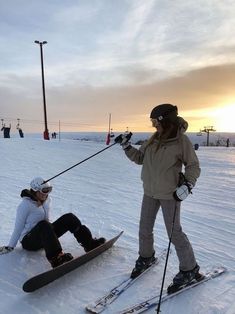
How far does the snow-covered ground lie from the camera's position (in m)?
3.86

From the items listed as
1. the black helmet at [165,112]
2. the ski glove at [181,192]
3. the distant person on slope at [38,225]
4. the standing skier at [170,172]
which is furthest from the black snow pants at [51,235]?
the black helmet at [165,112]

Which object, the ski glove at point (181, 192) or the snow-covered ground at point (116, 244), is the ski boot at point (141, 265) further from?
the ski glove at point (181, 192)

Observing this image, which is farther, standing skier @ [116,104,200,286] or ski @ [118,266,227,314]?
standing skier @ [116,104,200,286]

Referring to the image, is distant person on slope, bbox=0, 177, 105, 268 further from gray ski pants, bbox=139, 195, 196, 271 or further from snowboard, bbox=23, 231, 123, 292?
gray ski pants, bbox=139, 195, 196, 271

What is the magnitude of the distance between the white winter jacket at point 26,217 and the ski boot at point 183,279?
1669 millimetres

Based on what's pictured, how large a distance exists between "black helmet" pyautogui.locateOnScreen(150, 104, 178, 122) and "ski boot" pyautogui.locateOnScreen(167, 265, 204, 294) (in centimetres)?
160

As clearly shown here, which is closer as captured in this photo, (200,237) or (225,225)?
(200,237)

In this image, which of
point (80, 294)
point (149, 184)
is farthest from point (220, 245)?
point (80, 294)

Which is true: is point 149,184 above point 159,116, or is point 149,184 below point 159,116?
below

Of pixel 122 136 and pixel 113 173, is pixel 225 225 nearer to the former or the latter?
pixel 122 136

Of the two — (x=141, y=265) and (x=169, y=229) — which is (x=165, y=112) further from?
(x=141, y=265)

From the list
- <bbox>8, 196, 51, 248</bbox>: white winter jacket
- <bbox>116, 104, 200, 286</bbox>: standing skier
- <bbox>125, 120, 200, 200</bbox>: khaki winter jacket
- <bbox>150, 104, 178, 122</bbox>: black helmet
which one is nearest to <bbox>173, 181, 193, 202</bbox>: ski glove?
<bbox>116, 104, 200, 286</bbox>: standing skier

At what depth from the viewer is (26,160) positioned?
14.6 meters

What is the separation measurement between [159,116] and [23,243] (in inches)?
89.0
